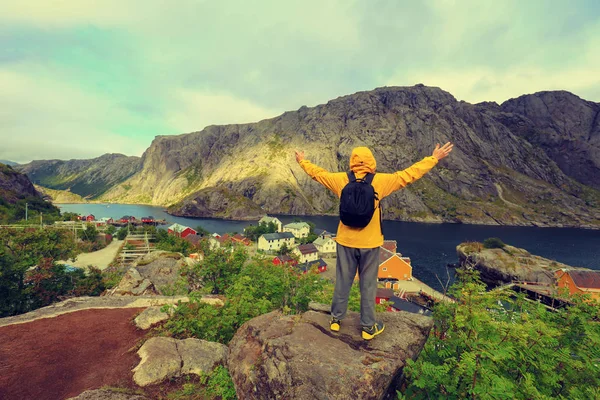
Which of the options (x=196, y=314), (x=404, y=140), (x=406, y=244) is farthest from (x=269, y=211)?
(x=196, y=314)

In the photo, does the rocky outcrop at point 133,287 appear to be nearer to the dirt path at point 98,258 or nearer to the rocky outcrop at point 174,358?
the rocky outcrop at point 174,358

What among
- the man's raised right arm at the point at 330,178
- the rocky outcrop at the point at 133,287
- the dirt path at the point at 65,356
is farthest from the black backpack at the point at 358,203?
the rocky outcrop at the point at 133,287

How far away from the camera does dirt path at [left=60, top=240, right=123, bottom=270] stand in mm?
35656

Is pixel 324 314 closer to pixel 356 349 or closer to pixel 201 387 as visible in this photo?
pixel 356 349

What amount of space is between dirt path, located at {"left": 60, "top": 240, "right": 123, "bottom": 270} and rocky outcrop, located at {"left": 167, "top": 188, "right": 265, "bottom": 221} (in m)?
100

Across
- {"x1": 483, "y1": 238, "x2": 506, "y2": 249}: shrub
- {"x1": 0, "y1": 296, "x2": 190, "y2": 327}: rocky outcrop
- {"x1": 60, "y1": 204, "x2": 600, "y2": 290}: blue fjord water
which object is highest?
{"x1": 0, "y1": 296, "x2": 190, "y2": 327}: rocky outcrop

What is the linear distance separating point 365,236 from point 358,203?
74 centimetres

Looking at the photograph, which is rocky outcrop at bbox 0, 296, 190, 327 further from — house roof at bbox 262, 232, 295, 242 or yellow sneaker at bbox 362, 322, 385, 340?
house roof at bbox 262, 232, 295, 242

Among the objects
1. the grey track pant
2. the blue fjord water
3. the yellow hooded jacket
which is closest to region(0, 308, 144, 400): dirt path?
the grey track pant

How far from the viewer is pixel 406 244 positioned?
8575 cm

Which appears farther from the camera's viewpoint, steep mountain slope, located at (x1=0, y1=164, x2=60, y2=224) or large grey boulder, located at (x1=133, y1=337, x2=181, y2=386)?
steep mountain slope, located at (x1=0, y1=164, x2=60, y2=224)

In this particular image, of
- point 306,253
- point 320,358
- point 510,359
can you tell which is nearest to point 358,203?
Result: point 320,358

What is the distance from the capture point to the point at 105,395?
4.88 m

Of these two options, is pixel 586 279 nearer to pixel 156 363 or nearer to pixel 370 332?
pixel 370 332
